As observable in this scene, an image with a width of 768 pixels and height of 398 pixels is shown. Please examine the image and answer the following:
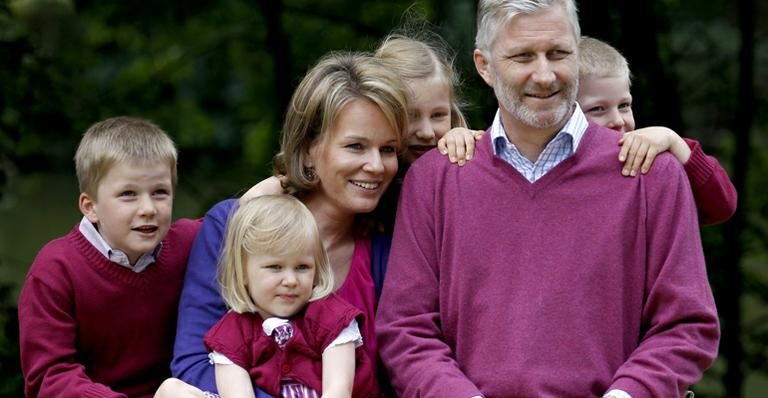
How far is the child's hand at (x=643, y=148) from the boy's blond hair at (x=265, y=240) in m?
0.84

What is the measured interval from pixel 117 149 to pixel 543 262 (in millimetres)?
1189

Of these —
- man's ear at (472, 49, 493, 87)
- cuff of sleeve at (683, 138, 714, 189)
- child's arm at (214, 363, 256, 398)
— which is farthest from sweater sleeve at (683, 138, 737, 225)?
child's arm at (214, 363, 256, 398)

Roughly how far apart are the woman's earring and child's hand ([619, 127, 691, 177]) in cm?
89

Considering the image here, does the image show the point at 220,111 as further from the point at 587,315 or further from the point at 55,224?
the point at 587,315

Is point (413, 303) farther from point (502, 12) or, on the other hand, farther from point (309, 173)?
point (502, 12)

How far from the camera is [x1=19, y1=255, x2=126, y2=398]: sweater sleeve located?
350 centimetres

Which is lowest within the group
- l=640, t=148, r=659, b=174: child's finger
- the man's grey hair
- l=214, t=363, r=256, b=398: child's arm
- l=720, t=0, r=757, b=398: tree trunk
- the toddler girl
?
l=720, t=0, r=757, b=398: tree trunk

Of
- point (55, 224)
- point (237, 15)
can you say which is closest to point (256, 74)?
point (237, 15)

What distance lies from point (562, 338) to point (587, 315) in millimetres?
87

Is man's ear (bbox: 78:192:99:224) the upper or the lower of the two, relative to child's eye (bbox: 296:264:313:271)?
upper

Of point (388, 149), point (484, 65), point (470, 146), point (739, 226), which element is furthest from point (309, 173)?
point (739, 226)

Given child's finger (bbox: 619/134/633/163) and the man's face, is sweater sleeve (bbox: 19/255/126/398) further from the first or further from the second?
child's finger (bbox: 619/134/633/163)

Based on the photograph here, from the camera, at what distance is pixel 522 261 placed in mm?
3398

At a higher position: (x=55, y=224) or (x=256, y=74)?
(x=256, y=74)
